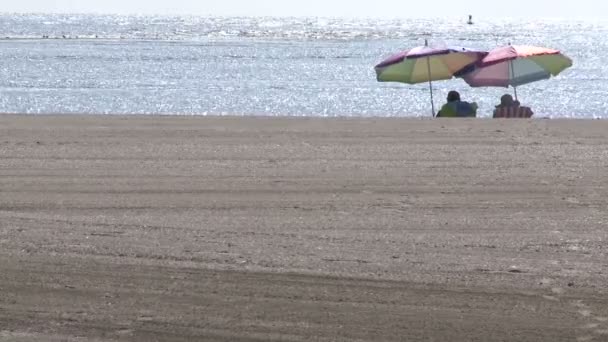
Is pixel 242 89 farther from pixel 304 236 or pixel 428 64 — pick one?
pixel 304 236

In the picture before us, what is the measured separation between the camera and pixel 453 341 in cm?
651

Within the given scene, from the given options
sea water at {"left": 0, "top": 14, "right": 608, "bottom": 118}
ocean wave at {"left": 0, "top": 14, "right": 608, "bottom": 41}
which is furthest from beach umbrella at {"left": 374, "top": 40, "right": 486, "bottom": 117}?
ocean wave at {"left": 0, "top": 14, "right": 608, "bottom": 41}

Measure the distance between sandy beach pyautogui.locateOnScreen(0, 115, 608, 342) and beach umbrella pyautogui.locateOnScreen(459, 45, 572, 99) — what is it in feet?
9.72

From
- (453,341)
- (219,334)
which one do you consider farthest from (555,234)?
(219,334)

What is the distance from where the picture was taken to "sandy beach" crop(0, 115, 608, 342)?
682 centimetres

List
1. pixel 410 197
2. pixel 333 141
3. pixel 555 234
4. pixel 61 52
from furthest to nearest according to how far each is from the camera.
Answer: pixel 61 52, pixel 333 141, pixel 410 197, pixel 555 234

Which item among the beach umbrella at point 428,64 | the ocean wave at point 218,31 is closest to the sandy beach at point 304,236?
the beach umbrella at point 428,64

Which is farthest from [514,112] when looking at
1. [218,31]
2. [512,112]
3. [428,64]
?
[218,31]

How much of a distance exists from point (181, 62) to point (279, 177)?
30.2 metres

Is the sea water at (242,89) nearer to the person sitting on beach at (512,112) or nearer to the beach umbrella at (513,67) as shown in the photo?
the beach umbrella at (513,67)

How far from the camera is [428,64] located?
56.0 feet

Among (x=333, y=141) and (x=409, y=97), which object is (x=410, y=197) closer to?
(x=333, y=141)

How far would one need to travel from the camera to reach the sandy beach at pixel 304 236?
22.4ft

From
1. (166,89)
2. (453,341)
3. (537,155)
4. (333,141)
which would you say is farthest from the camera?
(166,89)
